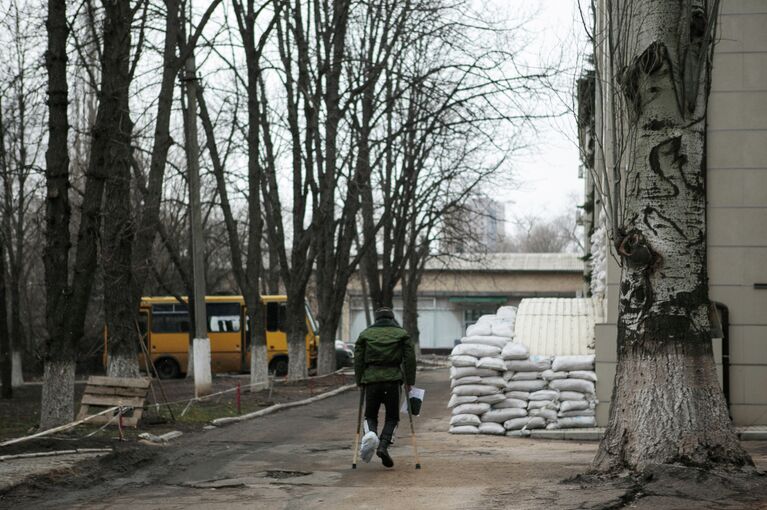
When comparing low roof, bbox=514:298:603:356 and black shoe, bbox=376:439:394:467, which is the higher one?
low roof, bbox=514:298:603:356

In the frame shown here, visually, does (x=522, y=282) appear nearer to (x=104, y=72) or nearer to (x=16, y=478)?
(x=104, y=72)

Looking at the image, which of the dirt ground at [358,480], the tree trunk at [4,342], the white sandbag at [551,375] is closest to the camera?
the dirt ground at [358,480]

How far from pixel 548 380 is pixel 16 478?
874 centimetres

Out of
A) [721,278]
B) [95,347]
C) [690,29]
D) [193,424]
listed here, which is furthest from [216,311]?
[690,29]

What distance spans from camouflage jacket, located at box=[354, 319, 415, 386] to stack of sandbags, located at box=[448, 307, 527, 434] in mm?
4485

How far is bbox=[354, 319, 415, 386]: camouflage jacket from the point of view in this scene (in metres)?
12.2

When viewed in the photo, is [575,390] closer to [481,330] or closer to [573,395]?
[573,395]

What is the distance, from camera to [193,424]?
17.2 meters

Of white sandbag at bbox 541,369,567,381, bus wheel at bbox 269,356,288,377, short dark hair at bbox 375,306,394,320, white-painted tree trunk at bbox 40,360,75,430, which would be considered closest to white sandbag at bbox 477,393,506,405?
white sandbag at bbox 541,369,567,381

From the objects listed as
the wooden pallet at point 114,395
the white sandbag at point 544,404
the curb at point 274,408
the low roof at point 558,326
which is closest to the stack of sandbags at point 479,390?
the white sandbag at point 544,404

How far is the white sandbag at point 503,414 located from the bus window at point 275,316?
918 inches

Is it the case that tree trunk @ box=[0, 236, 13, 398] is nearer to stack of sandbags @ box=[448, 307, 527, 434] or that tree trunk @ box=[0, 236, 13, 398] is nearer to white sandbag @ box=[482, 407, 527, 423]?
stack of sandbags @ box=[448, 307, 527, 434]

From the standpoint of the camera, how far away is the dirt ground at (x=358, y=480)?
8867 mm

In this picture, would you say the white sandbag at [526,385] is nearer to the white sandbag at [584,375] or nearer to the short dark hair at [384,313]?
the white sandbag at [584,375]
